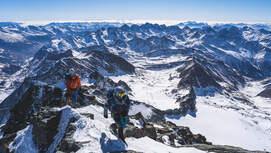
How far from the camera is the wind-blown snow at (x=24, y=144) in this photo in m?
17.9

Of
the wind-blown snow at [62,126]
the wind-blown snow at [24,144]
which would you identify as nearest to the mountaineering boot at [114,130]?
the wind-blown snow at [62,126]

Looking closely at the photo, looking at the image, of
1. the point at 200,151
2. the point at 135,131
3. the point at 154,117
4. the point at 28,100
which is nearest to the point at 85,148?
the point at 135,131

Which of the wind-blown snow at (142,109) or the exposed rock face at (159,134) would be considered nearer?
the exposed rock face at (159,134)

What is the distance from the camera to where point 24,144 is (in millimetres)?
18500

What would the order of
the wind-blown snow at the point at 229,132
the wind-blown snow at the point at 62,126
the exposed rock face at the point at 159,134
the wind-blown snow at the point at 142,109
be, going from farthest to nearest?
the wind-blown snow at the point at 229,132 → the wind-blown snow at the point at 142,109 → the exposed rock face at the point at 159,134 → the wind-blown snow at the point at 62,126

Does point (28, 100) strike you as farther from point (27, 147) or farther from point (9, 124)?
point (27, 147)

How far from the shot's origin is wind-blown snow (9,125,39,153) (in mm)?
17922

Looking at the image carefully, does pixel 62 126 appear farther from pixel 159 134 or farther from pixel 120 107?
pixel 159 134

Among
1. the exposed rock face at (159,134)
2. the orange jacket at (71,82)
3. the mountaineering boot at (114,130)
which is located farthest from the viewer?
the orange jacket at (71,82)

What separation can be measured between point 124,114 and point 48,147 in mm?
7435

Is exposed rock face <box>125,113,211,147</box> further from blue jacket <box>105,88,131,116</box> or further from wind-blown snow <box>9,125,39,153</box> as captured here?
wind-blown snow <box>9,125,39,153</box>

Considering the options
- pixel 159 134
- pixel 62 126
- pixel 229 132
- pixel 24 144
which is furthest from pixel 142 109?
pixel 62 126

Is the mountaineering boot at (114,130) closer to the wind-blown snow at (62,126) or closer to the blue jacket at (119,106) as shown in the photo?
the blue jacket at (119,106)

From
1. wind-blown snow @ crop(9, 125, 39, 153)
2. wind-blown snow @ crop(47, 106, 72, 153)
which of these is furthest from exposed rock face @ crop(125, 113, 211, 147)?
wind-blown snow @ crop(9, 125, 39, 153)
